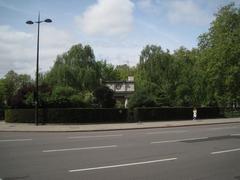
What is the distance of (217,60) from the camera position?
177ft

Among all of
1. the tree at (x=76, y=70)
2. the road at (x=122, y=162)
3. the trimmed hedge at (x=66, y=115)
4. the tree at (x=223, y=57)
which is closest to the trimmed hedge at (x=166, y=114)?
the trimmed hedge at (x=66, y=115)

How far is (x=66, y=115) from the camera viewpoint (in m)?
33.0

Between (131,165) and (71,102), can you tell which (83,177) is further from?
(71,102)

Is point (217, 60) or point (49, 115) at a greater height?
point (217, 60)

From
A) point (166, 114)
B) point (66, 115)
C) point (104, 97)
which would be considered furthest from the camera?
point (104, 97)

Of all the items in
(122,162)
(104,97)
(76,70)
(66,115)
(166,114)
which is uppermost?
(76,70)

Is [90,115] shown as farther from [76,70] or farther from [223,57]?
[76,70]

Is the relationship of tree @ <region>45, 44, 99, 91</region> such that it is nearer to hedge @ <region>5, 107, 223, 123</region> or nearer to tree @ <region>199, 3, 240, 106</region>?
tree @ <region>199, 3, 240, 106</region>

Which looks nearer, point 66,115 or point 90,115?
point 66,115

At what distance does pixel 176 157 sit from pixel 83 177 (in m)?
4.36

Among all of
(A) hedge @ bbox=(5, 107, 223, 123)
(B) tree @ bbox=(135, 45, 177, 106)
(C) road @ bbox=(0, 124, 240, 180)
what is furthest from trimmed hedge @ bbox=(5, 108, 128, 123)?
(B) tree @ bbox=(135, 45, 177, 106)

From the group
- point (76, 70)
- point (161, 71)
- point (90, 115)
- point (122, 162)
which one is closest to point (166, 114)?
point (90, 115)

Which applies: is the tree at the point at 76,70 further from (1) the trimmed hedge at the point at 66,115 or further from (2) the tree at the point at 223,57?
(1) the trimmed hedge at the point at 66,115

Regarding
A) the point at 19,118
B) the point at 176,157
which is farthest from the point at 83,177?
the point at 19,118
